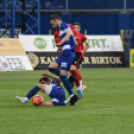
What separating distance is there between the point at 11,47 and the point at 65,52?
1523 cm

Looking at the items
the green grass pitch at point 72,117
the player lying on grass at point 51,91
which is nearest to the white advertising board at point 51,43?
the green grass pitch at point 72,117

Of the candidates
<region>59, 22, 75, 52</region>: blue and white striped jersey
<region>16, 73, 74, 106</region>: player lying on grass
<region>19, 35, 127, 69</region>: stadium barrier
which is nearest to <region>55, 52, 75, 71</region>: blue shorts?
<region>59, 22, 75, 52</region>: blue and white striped jersey

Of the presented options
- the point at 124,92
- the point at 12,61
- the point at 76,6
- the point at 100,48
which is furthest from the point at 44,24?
the point at 124,92

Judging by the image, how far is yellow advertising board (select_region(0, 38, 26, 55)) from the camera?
23375 millimetres

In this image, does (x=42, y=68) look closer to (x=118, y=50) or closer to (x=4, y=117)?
(x=118, y=50)

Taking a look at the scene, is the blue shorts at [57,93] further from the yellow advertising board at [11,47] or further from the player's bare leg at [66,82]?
the yellow advertising board at [11,47]

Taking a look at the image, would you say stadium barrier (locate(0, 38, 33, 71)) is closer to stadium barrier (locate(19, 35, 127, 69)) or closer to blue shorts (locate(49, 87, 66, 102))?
stadium barrier (locate(19, 35, 127, 69))

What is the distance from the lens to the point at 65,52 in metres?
9.06

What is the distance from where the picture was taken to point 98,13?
42.7 meters

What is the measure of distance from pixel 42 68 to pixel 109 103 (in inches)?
622

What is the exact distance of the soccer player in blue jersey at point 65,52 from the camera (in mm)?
8844

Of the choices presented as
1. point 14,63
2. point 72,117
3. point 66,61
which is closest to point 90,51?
point 14,63

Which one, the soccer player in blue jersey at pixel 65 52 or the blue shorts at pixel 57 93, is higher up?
the soccer player in blue jersey at pixel 65 52

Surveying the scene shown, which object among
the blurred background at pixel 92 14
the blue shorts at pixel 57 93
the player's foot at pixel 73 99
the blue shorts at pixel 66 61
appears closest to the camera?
the blue shorts at pixel 57 93
